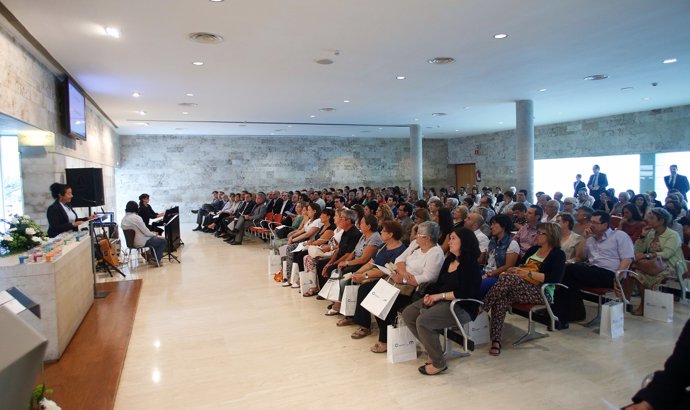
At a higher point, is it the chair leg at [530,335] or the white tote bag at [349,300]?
the white tote bag at [349,300]

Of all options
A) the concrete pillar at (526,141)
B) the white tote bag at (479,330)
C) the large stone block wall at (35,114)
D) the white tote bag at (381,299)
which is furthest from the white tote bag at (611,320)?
the large stone block wall at (35,114)

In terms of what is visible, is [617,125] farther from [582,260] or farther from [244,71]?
[244,71]

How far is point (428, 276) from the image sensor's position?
13.0 ft

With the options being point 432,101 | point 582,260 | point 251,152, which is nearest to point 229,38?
point 582,260

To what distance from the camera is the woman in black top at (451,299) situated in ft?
11.8

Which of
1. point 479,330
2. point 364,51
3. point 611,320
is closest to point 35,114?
point 364,51

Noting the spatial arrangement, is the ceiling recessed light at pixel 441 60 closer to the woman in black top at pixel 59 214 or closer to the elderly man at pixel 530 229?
the elderly man at pixel 530 229

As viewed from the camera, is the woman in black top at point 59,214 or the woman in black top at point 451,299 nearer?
the woman in black top at point 451,299

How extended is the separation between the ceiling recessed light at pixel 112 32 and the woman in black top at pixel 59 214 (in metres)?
2.28

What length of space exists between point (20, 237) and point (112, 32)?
2.59 m

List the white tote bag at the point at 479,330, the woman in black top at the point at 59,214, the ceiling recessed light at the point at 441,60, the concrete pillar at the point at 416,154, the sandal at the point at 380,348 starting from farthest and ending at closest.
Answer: the concrete pillar at the point at 416,154
the ceiling recessed light at the point at 441,60
the woman in black top at the point at 59,214
the white tote bag at the point at 479,330
the sandal at the point at 380,348

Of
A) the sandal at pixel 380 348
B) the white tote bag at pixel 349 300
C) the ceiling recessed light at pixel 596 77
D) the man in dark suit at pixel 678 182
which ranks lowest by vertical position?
the sandal at pixel 380 348

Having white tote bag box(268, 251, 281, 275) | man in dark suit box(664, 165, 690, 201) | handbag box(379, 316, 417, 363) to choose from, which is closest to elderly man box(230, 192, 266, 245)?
white tote bag box(268, 251, 281, 275)

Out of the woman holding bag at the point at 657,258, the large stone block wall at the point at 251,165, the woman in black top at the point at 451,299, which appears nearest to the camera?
the woman in black top at the point at 451,299
